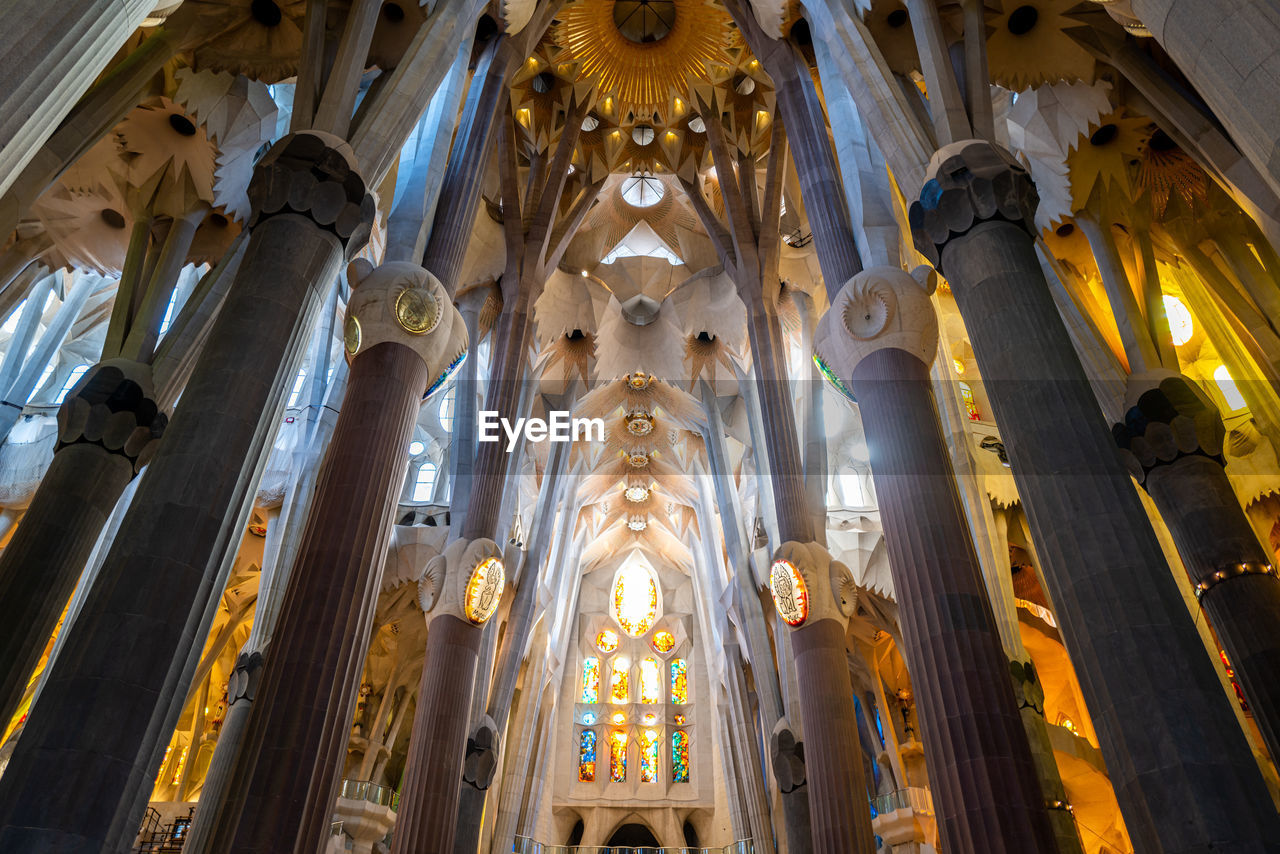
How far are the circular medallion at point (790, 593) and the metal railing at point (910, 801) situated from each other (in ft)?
25.0

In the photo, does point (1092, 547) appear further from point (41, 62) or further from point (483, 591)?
point (483, 591)

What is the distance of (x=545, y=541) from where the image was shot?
19766mm

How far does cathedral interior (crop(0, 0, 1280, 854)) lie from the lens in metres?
4.93

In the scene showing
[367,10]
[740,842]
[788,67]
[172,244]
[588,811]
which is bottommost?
[740,842]

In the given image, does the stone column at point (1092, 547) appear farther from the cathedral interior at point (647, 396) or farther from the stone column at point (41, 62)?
the stone column at point (41, 62)

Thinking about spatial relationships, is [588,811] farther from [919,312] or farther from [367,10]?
[367,10]

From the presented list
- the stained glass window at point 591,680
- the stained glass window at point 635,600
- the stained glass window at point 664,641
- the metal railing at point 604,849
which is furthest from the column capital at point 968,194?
the stained glass window at point 635,600

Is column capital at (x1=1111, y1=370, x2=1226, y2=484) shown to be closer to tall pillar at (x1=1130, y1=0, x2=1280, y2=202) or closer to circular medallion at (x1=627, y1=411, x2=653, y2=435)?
tall pillar at (x1=1130, y1=0, x2=1280, y2=202)

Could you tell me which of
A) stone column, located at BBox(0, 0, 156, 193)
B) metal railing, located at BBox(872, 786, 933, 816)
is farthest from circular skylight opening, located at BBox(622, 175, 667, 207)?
stone column, located at BBox(0, 0, 156, 193)

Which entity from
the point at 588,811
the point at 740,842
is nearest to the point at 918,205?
the point at 740,842

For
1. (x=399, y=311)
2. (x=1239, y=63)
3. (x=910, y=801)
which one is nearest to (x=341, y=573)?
(x=399, y=311)

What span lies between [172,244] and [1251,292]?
47.8ft

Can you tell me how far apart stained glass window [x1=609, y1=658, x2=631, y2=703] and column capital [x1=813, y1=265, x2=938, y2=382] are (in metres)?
22.7

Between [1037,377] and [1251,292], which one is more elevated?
[1251,292]
